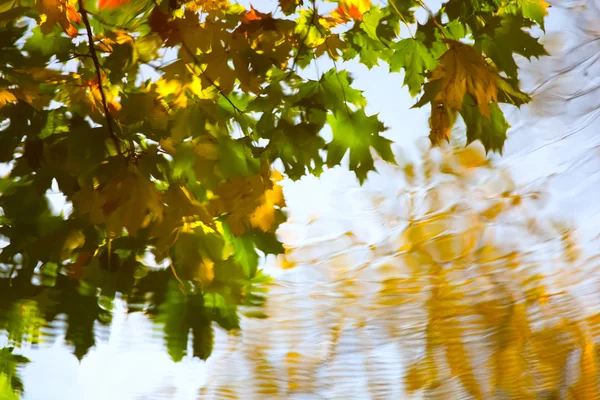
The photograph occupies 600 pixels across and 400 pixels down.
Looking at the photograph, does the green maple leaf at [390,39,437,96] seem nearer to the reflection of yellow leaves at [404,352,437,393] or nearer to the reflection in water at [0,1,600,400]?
the reflection in water at [0,1,600,400]

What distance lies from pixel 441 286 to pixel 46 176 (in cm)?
62

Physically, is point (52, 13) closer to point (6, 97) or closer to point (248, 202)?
point (6, 97)

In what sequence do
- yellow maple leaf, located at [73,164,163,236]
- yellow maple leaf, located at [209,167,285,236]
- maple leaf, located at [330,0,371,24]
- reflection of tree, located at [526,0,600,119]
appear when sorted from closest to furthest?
yellow maple leaf, located at [73,164,163,236]
yellow maple leaf, located at [209,167,285,236]
maple leaf, located at [330,0,371,24]
reflection of tree, located at [526,0,600,119]

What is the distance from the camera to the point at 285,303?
2.70 ft

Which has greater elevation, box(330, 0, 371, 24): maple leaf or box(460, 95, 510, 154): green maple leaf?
box(330, 0, 371, 24): maple leaf

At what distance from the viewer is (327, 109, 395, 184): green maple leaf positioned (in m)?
0.63

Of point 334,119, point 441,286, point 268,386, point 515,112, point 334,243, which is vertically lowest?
point 268,386

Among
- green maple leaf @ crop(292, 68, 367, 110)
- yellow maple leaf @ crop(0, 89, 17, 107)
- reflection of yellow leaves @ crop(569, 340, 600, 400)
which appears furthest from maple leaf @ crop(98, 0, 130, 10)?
reflection of yellow leaves @ crop(569, 340, 600, 400)

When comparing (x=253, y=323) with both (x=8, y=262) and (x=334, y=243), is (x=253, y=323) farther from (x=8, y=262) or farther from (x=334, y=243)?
(x=8, y=262)

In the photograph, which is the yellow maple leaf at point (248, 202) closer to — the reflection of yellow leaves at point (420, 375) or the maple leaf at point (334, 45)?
the maple leaf at point (334, 45)

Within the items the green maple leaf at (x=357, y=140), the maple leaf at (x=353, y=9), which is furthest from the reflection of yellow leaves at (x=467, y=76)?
the maple leaf at (x=353, y=9)

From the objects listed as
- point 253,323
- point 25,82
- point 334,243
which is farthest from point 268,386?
point 25,82

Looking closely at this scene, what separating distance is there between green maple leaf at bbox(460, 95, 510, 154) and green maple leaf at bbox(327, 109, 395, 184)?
0.33 feet

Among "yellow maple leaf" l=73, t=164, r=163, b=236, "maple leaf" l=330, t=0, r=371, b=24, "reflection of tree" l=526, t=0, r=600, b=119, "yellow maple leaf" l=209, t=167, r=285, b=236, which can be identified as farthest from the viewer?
"reflection of tree" l=526, t=0, r=600, b=119
